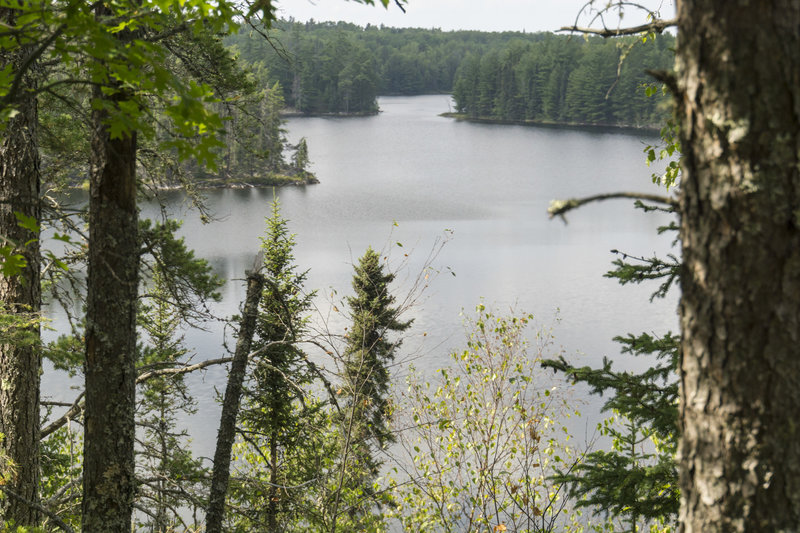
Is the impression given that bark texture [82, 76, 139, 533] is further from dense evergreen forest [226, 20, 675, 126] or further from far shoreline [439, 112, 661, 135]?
dense evergreen forest [226, 20, 675, 126]

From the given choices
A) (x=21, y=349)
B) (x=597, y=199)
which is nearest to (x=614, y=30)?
(x=597, y=199)

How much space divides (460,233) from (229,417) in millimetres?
26803

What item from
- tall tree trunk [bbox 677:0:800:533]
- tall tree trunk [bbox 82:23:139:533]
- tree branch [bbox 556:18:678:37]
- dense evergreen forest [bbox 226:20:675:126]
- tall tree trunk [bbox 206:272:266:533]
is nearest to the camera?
tall tree trunk [bbox 677:0:800:533]

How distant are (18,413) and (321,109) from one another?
8238cm

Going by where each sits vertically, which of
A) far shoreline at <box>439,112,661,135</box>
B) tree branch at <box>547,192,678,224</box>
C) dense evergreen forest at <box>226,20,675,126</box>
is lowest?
tree branch at <box>547,192,678,224</box>

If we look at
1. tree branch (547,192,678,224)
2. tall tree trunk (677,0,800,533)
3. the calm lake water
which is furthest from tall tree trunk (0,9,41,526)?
tall tree trunk (677,0,800,533)

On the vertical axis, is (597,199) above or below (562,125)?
below

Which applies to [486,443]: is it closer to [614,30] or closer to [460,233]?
[614,30]

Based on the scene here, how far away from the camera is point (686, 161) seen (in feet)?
5.84

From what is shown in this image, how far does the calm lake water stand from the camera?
19.8m

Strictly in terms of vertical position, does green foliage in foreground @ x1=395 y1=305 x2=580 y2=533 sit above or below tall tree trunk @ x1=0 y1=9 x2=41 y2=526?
below

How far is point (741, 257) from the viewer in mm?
1699

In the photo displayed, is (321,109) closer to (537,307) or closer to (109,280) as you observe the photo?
(537,307)

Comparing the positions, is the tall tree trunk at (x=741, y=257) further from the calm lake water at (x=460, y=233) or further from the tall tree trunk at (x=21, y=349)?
the tall tree trunk at (x=21, y=349)
